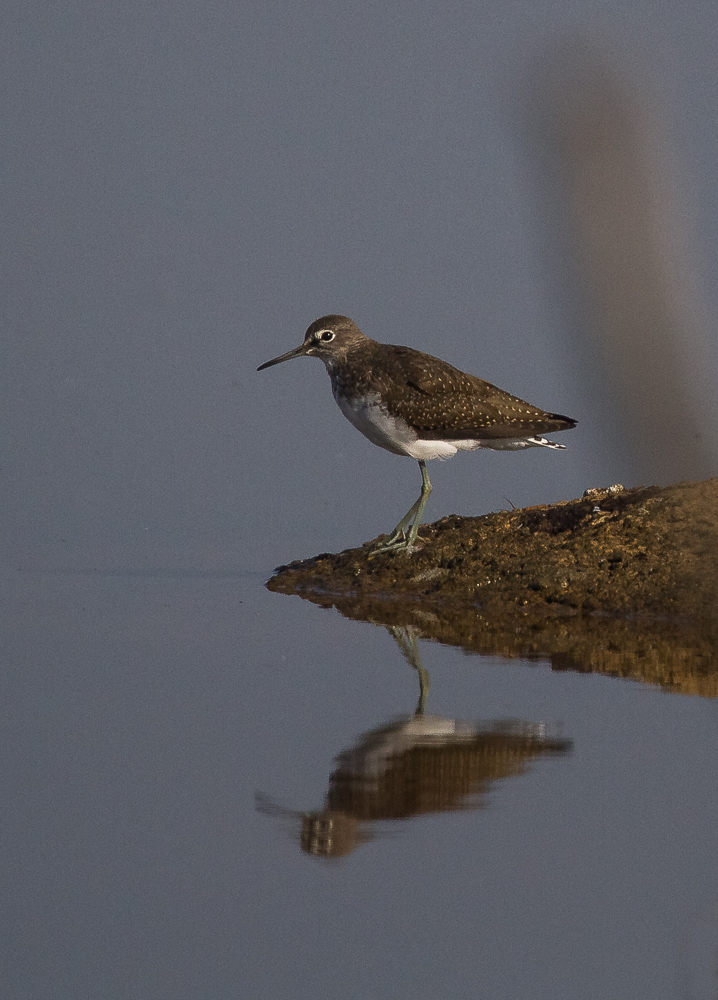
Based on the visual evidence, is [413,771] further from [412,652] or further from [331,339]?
[331,339]

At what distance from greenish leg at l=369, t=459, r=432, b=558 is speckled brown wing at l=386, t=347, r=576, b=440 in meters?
0.57

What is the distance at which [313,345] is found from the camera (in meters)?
12.9

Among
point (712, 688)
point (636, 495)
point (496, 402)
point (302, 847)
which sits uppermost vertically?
point (496, 402)

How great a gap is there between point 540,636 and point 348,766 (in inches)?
130

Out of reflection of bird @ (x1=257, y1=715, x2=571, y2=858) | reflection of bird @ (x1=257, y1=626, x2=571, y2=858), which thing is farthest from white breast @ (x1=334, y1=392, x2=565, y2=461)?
reflection of bird @ (x1=257, y1=715, x2=571, y2=858)

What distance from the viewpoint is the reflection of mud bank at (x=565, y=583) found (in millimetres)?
9648

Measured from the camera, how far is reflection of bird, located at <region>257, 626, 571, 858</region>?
20.9 feet

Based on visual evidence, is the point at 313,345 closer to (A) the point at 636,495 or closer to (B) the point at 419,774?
(A) the point at 636,495

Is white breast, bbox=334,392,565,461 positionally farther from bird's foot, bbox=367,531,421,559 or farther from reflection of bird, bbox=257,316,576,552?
bird's foot, bbox=367,531,421,559

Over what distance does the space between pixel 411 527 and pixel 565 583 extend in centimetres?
196

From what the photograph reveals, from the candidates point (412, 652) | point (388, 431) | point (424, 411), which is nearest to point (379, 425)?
point (388, 431)

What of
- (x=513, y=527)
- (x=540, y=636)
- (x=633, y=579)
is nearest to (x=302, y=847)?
(x=540, y=636)

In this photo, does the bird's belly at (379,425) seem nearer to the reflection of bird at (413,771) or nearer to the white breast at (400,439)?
the white breast at (400,439)

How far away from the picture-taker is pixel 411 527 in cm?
1259
